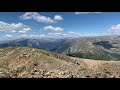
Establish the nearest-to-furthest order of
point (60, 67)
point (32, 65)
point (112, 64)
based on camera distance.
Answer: point (60, 67) < point (32, 65) < point (112, 64)

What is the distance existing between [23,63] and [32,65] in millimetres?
2119
